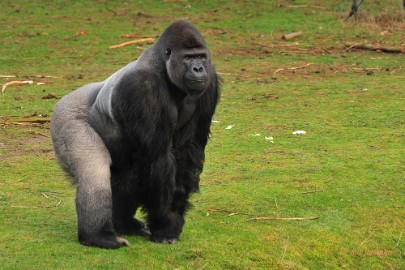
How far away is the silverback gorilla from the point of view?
5.39 metres

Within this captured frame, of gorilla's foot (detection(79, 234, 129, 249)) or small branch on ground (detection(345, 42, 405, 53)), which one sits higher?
gorilla's foot (detection(79, 234, 129, 249))

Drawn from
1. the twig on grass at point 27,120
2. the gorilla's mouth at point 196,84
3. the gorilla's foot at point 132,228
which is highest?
the gorilla's mouth at point 196,84

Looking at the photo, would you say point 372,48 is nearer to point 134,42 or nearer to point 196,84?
point 134,42

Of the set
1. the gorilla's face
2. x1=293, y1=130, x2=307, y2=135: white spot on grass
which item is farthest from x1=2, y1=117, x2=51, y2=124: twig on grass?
the gorilla's face

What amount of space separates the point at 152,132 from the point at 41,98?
5675 mm

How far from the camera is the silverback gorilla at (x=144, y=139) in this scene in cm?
539

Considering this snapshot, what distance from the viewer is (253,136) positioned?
8.96 m

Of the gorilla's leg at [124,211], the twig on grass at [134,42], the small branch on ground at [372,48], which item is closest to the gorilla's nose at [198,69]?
the gorilla's leg at [124,211]

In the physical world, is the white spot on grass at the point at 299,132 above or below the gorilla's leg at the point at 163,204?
below

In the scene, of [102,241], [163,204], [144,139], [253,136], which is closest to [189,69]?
[144,139]

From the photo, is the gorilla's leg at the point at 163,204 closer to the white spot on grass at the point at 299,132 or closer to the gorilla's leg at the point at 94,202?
the gorilla's leg at the point at 94,202

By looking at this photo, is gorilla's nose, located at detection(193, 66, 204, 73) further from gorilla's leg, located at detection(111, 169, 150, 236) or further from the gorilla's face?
gorilla's leg, located at detection(111, 169, 150, 236)

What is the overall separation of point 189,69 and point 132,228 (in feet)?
3.78

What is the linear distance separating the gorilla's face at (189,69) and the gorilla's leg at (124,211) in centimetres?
65
